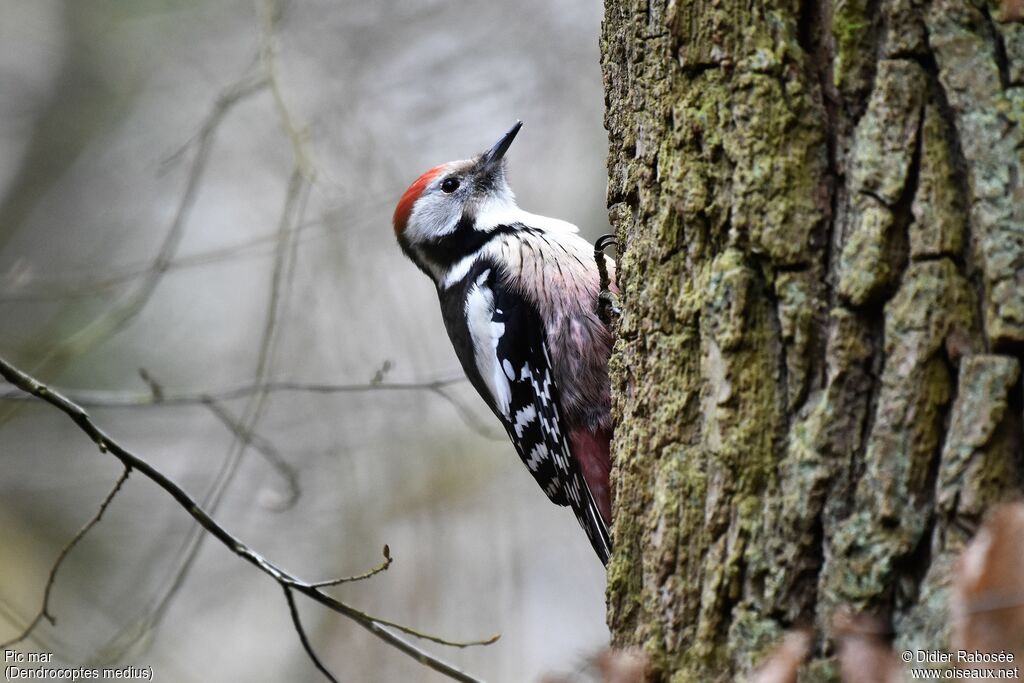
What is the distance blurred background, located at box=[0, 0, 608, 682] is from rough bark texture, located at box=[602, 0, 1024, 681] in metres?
2.09

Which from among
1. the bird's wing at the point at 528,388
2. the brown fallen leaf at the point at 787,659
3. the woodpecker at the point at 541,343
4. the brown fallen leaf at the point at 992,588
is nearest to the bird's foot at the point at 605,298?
the woodpecker at the point at 541,343

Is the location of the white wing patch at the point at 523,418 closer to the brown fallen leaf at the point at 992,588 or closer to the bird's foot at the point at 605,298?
the bird's foot at the point at 605,298

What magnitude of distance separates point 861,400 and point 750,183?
47cm

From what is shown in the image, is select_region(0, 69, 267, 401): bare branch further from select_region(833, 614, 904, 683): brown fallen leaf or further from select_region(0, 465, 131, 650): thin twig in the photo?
select_region(833, 614, 904, 683): brown fallen leaf

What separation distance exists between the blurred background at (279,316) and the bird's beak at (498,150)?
79 centimetres

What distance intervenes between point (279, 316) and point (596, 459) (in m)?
2.84

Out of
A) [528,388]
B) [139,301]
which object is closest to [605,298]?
[528,388]

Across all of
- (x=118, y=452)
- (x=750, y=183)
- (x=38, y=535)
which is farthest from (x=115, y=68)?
(x=750, y=183)

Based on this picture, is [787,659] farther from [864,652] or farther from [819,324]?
[819,324]

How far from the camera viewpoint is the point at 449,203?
4.33 meters

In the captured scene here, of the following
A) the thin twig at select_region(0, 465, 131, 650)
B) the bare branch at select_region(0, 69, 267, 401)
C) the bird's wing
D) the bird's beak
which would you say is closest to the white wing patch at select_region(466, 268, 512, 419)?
the bird's wing

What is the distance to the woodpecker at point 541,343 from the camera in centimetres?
350

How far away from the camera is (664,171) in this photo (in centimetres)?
206

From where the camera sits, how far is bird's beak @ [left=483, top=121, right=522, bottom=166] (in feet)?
14.2
